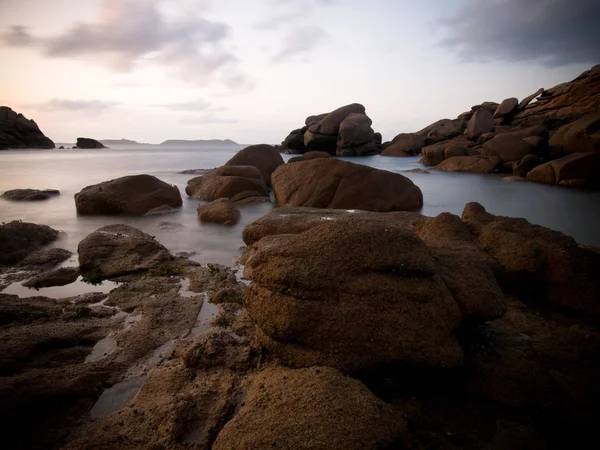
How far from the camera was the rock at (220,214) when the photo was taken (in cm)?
890

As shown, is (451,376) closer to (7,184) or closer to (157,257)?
(157,257)

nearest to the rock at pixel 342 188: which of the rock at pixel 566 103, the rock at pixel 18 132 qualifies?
the rock at pixel 566 103

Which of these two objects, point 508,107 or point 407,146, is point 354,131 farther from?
point 508,107

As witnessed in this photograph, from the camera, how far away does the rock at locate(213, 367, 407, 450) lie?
187cm

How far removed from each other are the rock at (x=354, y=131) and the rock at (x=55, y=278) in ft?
124

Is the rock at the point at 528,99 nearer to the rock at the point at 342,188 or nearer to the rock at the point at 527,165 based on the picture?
the rock at the point at 527,165

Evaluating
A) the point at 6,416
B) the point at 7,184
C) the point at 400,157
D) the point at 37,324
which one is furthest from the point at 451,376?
the point at 400,157

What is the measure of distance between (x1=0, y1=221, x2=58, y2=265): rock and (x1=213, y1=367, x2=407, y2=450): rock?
17.7ft

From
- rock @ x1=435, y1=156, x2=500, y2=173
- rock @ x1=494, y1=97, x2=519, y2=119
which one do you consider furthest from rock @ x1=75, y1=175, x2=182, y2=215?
rock @ x1=494, y1=97, x2=519, y2=119

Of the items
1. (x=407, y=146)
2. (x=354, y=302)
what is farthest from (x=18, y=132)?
(x=354, y=302)

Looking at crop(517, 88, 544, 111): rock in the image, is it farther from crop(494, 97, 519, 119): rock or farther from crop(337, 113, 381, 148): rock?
crop(337, 113, 381, 148): rock

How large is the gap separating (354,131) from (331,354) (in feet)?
130

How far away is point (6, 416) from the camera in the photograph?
91.0 inches

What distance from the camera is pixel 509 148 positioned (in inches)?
806
